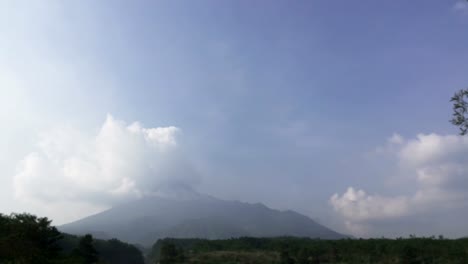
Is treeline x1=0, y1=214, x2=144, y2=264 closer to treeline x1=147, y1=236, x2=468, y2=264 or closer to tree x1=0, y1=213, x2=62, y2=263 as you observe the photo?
tree x1=0, y1=213, x2=62, y2=263

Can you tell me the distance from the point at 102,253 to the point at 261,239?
5861 centimetres

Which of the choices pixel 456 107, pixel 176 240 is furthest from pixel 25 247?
pixel 176 240

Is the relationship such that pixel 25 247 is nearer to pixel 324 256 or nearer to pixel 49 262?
pixel 49 262

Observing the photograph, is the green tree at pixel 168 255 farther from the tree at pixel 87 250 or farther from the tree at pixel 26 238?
the tree at pixel 26 238

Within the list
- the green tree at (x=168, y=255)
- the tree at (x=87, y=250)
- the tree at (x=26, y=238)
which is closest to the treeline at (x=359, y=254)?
the green tree at (x=168, y=255)

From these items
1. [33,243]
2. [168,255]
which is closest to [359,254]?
[168,255]

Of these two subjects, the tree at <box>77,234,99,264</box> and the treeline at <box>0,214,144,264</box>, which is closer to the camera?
the treeline at <box>0,214,144,264</box>

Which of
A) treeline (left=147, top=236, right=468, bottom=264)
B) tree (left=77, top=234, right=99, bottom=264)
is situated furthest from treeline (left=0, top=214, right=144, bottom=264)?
treeline (left=147, top=236, right=468, bottom=264)

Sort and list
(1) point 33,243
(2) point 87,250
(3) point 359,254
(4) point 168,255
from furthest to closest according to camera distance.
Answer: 1. (3) point 359,254
2. (4) point 168,255
3. (2) point 87,250
4. (1) point 33,243

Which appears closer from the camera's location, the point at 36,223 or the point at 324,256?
the point at 36,223

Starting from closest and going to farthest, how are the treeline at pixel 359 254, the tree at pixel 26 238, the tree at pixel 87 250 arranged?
the tree at pixel 26 238 → the tree at pixel 87 250 → the treeline at pixel 359 254

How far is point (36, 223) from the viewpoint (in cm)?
4622

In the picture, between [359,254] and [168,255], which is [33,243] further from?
[359,254]

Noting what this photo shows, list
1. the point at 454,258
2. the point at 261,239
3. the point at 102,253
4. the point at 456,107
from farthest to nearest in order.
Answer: the point at 261,239 → the point at 102,253 → the point at 454,258 → the point at 456,107
